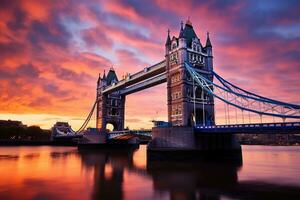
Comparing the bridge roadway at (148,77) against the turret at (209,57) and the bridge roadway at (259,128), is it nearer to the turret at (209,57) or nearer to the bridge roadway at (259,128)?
the turret at (209,57)

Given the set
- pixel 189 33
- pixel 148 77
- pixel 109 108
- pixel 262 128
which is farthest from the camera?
pixel 109 108

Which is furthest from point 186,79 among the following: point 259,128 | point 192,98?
point 259,128

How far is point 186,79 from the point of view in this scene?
131 feet

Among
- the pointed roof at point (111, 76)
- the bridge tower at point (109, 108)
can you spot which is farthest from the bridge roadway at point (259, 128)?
the pointed roof at point (111, 76)

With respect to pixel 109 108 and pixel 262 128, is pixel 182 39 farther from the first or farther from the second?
pixel 109 108

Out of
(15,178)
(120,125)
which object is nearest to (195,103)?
(15,178)

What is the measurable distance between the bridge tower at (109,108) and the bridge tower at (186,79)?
114 ft

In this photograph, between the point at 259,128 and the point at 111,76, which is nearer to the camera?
the point at 259,128

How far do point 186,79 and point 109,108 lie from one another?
129 ft

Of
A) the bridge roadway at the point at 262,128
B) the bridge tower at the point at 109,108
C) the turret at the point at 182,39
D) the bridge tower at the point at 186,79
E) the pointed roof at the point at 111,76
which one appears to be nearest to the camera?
the bridge roadway at the point at 262,128

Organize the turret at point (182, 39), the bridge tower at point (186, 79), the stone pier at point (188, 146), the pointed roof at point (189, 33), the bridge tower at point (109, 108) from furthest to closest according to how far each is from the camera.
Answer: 1. the bridge tower at point (109, 108)
2. the pointed roof at point (189, 33)
3. the turret at point (182, 39)
4. the bridge tower at point (186, 79)
5. the stone pier at point (188, 146)

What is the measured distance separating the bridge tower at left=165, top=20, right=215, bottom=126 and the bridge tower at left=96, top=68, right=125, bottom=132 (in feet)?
114

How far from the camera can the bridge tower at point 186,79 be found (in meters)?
39.6

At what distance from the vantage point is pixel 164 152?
3512cm
